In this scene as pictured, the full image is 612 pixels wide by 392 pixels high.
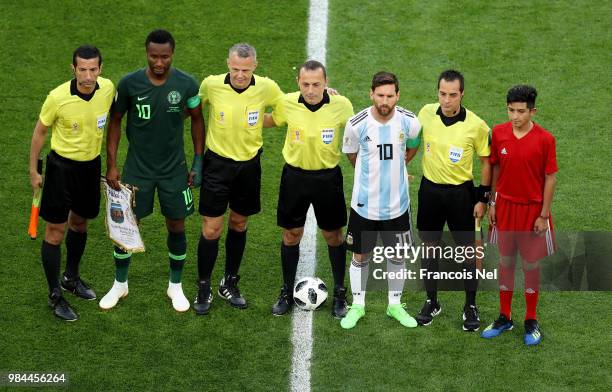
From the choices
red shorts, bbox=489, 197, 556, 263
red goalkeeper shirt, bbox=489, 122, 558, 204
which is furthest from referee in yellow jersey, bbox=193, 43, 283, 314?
red shorts, bbox=489, 197, 556, 263

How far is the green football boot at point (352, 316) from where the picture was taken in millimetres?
10164

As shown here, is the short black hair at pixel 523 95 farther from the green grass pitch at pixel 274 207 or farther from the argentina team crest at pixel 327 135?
the green grass pitch at pixel 274 207

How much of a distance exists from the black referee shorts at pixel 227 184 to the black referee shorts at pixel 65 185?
0.88 metres

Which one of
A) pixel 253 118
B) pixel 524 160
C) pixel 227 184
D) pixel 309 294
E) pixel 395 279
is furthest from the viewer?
pixel 309 294

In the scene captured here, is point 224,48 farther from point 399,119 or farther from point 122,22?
point 399,119

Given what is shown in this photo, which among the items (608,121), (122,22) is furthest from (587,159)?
(122,22)

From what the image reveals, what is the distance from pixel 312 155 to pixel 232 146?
648 mm

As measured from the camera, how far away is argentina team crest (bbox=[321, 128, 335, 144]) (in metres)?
9.76

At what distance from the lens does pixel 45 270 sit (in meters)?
10.2

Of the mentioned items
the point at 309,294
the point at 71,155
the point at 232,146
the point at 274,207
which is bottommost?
the point at 309,294

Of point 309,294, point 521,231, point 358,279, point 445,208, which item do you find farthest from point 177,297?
point 521,231

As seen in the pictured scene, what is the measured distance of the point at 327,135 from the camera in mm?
9773

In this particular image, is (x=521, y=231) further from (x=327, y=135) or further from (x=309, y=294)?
(x=309, y=294)

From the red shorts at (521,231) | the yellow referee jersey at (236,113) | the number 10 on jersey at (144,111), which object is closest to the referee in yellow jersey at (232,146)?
Answer: the yellow referee jersey at (236,113)
